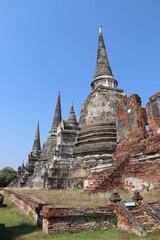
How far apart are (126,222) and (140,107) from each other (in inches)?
335

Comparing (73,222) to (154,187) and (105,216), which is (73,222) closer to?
(105,216)

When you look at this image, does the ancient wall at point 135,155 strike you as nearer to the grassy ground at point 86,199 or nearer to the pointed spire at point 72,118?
the grassy ground at point 86,199

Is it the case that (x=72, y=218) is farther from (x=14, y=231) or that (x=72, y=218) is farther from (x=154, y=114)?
(x=154, y=114)

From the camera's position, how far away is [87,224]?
600 cm

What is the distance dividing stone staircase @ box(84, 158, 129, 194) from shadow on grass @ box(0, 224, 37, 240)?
13.4 feet

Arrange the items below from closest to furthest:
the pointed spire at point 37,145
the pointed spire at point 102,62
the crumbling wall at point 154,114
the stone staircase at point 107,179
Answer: the stone staircase at point 107,179, the crumbling wall at point 154,114, the pointed spire at point 102,62, the pointed spire at point 37,145

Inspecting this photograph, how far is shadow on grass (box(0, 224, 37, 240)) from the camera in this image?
556 cm

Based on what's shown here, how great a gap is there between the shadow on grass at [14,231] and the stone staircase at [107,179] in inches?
161

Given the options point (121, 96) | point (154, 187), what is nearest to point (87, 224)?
point (154, 187)

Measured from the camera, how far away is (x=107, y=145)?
1512 centimetres

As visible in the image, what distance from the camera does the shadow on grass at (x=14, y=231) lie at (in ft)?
18.2

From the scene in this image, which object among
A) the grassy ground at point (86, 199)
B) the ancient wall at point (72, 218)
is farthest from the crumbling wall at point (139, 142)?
the ancient wall at point (72, 218)

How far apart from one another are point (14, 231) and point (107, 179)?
211 inches

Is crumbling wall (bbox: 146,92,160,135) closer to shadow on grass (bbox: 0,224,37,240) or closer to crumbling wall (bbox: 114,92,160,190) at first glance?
crumbling wall (bbox: 114,92,160,190)
